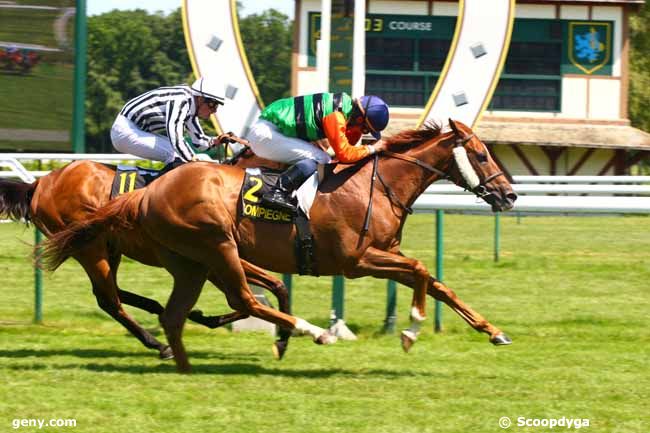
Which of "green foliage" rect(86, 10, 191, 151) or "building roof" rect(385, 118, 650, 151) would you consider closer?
"building roof" rect(385, 118, 650, 151)

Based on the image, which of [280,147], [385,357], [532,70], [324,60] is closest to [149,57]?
[532,70]

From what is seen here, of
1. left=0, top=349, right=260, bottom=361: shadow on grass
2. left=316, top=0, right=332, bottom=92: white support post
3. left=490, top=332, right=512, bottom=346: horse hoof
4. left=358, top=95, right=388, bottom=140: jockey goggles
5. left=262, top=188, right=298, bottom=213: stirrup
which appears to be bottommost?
left=0, top=349, right=260, bottom=361: shadow on grass

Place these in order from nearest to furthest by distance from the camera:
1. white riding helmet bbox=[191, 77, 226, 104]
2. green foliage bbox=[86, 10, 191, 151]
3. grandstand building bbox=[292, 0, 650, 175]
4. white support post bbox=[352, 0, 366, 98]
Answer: white riding helmet bbox=[191, 77, 226, 104], white support post bbox=[352, 0, 366, 98], grandstand building bbox=[292, 0, 650, 175], green foliage bbox=[86, 10, 191, 151]

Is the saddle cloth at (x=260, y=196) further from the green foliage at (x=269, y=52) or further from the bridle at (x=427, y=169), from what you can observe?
the green foliage at (x=269, y=52)

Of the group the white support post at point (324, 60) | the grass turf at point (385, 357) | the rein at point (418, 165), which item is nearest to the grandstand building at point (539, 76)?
the grass turf at point (385, 357)

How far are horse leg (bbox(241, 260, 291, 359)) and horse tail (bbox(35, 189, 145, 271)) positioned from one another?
71 centimetres

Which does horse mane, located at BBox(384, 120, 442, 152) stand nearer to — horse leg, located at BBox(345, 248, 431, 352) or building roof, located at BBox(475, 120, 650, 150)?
horse leg, located at BBox(345, 248, 431, 352)

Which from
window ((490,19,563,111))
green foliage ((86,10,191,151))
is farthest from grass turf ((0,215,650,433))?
green foliage ((86,10,191,151))

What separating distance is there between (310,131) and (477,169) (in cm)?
93

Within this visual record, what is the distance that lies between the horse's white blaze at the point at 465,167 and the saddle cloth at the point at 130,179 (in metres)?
1.77

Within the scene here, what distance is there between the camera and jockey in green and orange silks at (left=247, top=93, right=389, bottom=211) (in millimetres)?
6059

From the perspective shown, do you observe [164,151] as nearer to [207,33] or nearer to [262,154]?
[262,154]

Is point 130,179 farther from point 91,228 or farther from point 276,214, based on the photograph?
point 276,214

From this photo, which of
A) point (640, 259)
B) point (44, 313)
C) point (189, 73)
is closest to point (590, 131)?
point (640, 259)
